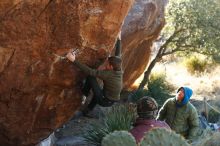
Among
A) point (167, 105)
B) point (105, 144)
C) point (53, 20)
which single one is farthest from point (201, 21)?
point (105, 144)

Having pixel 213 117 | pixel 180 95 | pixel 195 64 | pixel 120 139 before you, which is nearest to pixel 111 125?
pixel 180 95

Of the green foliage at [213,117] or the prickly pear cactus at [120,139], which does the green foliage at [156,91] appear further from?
the prickly pear cactus at [120,139]

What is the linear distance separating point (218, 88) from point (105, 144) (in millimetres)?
17102

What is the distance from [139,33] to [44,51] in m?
6.66

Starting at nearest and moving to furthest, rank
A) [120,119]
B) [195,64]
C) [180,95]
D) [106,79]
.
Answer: [180,95] < [106,79] < [120,119] < [195,64]

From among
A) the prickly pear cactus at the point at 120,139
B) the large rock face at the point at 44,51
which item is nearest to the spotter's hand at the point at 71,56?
the large rock face at the point at 44,51

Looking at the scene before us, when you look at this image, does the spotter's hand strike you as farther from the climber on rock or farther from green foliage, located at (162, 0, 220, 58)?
green foliage, located at (162, 0, 220, 58)

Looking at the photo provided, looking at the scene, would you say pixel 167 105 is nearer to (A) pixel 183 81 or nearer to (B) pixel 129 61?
(B) pixel 129 61

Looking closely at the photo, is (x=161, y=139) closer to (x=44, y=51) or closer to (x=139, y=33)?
(x=44, y=51)

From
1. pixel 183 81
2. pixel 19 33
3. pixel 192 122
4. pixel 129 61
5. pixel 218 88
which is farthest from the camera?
pixel 183 81

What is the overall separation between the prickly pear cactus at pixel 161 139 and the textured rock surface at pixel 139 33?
911 centimetres

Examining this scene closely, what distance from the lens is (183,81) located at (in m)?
24.2

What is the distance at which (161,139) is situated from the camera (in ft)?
17.6

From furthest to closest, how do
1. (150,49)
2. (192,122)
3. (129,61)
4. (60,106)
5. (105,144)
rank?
1. (150,49)
2. (129,61)
3. (60,106)
4. (192,122)
5. (105,144)
